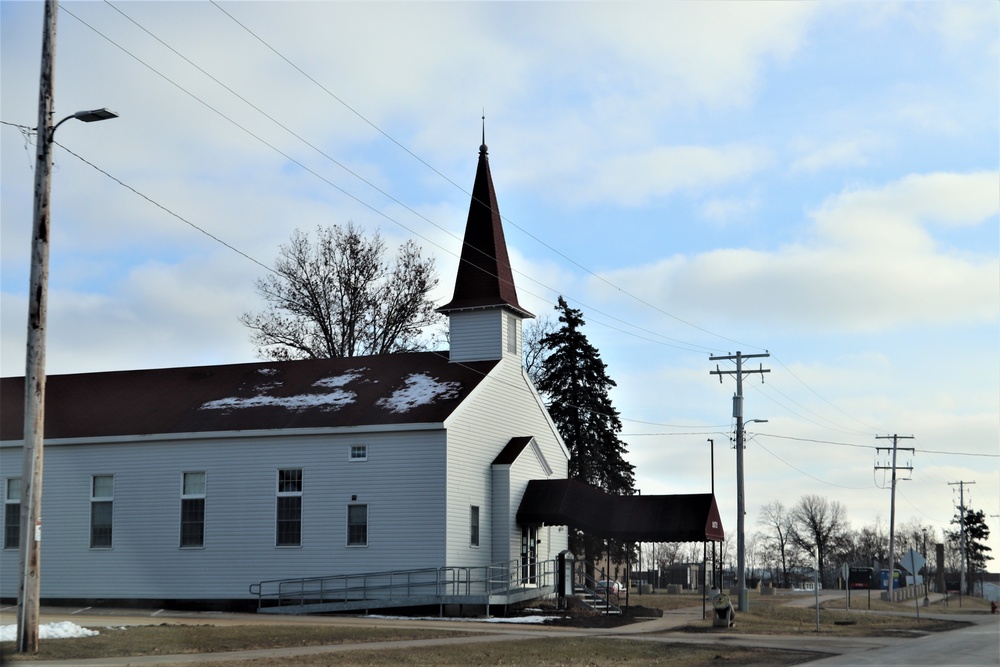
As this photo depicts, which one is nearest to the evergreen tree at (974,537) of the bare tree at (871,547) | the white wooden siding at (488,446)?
the bare tree at (871,547)

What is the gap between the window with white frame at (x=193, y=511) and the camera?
38.7m

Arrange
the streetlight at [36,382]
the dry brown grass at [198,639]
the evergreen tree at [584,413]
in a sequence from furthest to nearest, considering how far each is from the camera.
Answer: the evergreen tree at [584,413]
the dry brown grass at [198,639]
the streetlight at [36,382]

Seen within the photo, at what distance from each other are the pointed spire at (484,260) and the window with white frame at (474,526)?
25.7 feet

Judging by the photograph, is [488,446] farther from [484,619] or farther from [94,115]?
[94,115]

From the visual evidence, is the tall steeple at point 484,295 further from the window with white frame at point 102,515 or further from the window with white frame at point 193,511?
the window with white frame at point 102,515

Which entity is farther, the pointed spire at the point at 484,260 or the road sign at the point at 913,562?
the pointed spire at the point at 484,260

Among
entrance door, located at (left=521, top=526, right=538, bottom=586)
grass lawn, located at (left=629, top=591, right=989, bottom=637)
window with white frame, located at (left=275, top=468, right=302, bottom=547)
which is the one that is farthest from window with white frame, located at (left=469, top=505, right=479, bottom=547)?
grass lawn, located at (left=629, top=591, right=989, bottom=637)

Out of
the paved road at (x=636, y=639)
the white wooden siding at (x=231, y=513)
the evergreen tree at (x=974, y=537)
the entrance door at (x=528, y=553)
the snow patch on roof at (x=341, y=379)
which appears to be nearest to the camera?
the paved road at (x=636, y=639)

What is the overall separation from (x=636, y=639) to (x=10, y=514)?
Result: 24799 mm

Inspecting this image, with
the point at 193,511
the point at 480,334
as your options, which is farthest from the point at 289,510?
the point at 480,334

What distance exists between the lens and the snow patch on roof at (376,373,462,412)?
3800cm

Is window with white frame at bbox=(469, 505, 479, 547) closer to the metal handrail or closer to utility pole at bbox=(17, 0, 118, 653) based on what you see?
the metal handrail

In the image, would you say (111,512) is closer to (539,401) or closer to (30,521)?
(539,401)

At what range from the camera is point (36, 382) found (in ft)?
65.0
